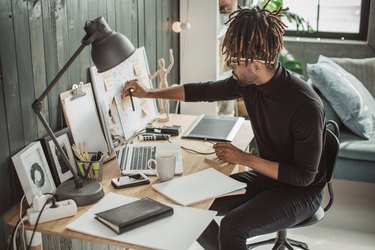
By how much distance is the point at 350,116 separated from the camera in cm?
339

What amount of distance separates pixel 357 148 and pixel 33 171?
2.08m

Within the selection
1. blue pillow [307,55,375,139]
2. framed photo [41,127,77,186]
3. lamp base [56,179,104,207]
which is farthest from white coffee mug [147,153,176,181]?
blue pillow [307,55,375,139]

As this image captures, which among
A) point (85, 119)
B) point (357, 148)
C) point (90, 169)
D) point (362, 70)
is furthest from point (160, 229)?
point (362, 70)

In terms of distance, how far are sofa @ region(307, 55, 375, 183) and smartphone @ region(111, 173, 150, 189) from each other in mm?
1649

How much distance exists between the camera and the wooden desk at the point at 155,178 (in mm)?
1730

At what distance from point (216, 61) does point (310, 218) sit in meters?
1.26

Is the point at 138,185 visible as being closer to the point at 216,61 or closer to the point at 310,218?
the point at 310,218

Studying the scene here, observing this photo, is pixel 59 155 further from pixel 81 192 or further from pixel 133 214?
pixel 133 214

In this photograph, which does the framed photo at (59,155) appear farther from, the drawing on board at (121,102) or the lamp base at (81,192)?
the drawing on board at (121,102)

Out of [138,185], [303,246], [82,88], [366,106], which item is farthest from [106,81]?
[366,106]

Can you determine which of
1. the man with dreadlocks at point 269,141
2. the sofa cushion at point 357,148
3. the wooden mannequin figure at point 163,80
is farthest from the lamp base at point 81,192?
the sofa cushion at point 357,148

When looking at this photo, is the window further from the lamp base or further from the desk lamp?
the lamp base

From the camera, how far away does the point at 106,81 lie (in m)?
2.44

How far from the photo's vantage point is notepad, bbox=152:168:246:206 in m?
1.95
